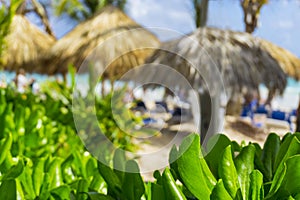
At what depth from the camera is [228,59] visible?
9.02m

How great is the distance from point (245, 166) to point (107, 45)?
12132 mm

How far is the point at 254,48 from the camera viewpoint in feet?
31.4

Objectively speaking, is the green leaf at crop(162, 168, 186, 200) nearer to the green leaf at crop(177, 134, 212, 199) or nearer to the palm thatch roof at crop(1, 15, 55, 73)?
the green leaf at crop(177, 134, 212, 199)

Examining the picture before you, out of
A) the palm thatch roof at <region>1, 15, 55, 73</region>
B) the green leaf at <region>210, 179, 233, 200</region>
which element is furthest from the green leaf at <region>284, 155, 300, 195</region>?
the palm thatch roof at <region>1, 15, 55, 73</region>

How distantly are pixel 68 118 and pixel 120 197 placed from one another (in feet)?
6.79

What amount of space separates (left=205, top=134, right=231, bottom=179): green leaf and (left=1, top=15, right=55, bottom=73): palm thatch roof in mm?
15022

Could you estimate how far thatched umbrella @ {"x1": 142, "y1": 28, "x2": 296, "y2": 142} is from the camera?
26.4ft

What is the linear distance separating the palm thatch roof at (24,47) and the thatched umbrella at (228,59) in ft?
26.0

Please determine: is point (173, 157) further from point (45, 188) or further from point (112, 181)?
point (45, 188)

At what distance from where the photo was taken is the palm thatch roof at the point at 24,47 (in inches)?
630

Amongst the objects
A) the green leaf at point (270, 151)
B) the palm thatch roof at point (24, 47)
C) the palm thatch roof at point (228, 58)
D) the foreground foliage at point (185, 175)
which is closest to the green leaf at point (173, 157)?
the foreground foliage at point (185, 175)

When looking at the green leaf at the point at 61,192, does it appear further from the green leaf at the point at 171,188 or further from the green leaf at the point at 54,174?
the green leaf at the point at 171,188

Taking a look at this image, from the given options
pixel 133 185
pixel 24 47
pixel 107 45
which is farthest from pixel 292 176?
pixel 24 47

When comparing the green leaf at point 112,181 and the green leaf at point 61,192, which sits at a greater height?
the green leaf at point 112,181
